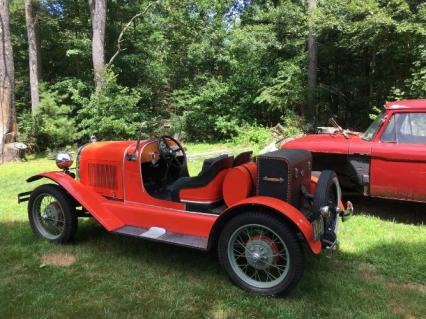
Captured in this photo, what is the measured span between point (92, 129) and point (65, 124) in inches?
41.2

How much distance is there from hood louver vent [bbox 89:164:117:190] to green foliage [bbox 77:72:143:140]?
8925 mm

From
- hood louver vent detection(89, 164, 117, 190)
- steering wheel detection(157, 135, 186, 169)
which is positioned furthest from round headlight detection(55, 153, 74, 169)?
steering wheel detection(157, 135, 186, 169)

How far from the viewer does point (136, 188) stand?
4641 millimetres

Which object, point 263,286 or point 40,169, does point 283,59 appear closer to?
point 40,169

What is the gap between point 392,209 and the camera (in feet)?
21.2

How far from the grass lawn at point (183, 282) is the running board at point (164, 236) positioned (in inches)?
14.1

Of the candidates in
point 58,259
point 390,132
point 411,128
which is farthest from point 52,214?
point 411,128

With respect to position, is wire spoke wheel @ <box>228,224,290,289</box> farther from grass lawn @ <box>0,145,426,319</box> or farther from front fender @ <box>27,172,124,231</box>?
front fender @ <box>27,172,124,231</box>

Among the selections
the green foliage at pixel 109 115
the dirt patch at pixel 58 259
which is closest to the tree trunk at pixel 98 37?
the green foliage at pixel 109 115

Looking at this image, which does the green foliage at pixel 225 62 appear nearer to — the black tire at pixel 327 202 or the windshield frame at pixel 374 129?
the windshield frame at pixel 374 129

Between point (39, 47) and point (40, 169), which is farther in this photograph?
point (39, 47)

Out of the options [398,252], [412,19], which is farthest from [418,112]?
[412,19]

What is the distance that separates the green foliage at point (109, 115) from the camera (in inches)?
543

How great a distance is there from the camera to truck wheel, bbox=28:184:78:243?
4.80m
